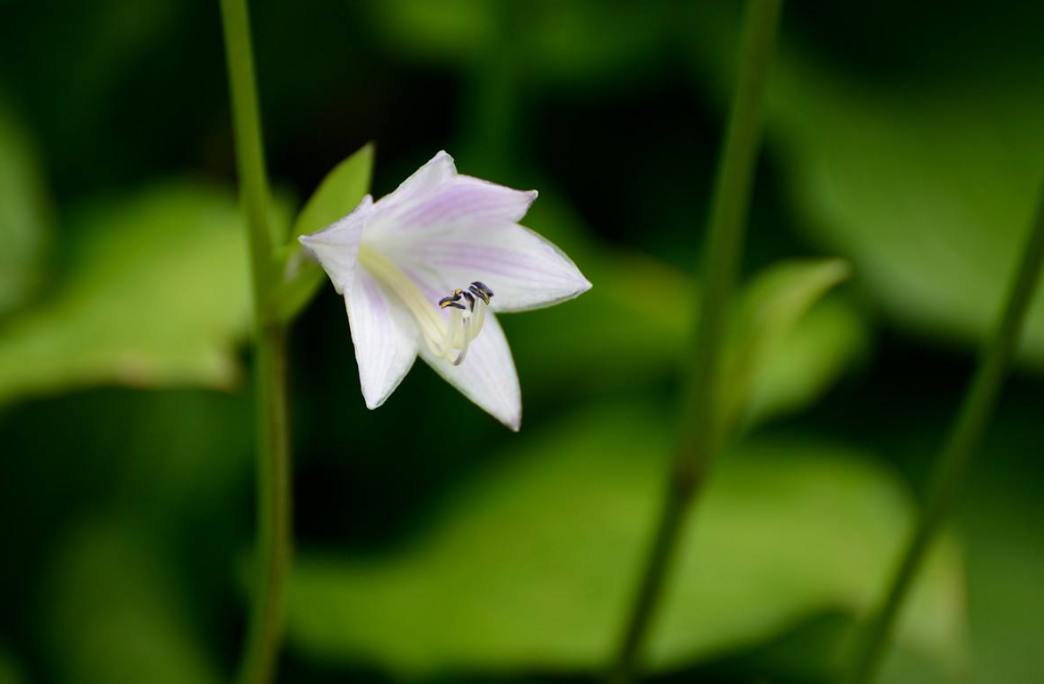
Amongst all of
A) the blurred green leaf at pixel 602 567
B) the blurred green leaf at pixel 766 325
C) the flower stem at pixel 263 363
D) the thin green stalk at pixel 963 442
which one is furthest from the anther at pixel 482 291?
the blurred green leaf at pixel 602 567

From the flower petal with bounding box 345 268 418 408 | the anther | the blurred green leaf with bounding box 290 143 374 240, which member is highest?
the blurred green leaf with bounding box 290 143 374 240

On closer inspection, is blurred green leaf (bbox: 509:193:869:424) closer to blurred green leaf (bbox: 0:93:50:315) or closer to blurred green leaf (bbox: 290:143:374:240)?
blurred green leaf (bbox: 0:93:50:315)

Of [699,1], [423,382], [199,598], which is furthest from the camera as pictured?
[699,1]

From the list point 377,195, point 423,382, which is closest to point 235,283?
point 377,195

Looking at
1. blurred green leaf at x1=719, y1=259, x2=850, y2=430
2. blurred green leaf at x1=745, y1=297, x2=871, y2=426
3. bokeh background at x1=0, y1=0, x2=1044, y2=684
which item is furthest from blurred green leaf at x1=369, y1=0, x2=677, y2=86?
blurred green leaf at x1=719, y1=259, x2=850, y2=430

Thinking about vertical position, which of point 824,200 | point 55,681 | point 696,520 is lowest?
point 55,681

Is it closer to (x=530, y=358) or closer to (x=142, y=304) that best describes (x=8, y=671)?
(x=142, y=304)

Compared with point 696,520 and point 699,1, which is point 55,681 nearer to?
point 696,520
